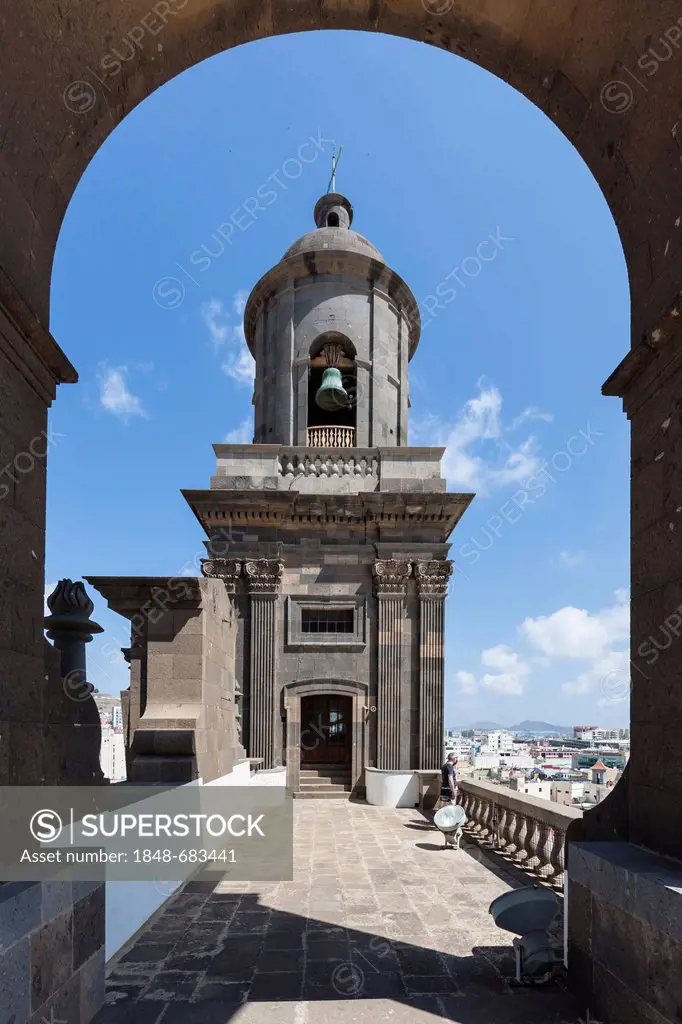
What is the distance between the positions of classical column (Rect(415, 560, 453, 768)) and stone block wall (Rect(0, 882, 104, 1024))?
1207cm

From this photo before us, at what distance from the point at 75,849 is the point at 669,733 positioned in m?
3.08

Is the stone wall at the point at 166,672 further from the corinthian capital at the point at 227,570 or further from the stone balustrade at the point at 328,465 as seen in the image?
the stone balustrade at the point at 328,465

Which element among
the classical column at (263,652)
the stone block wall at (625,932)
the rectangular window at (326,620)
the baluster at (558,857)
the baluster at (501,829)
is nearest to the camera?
the stone block wall at (625,932)

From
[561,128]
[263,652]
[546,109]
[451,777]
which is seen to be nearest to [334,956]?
[561,128]

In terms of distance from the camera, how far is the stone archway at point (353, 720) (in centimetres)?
1548

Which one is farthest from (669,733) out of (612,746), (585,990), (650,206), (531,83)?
(612,746)

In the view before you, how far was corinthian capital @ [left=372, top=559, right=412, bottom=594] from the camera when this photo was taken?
1591cm

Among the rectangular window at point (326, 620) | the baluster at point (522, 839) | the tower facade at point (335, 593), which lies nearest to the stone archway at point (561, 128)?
the baluster at point (522, 839)

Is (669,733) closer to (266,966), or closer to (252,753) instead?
(266,966)

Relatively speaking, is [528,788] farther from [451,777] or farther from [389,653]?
[451,777]

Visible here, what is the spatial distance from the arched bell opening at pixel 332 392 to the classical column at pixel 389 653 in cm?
380

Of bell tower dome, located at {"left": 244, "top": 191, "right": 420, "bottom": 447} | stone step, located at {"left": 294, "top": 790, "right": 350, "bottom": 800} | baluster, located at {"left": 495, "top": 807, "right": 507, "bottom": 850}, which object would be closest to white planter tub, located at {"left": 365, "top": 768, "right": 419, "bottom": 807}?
stone step, located at {"left": 294, "top": 790, "right": 350, "bottom": 800}

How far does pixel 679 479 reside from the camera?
3.60m

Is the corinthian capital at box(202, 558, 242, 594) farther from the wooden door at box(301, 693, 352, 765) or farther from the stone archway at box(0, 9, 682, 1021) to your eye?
the stone archway at box(0, 9, 682, 1021)
